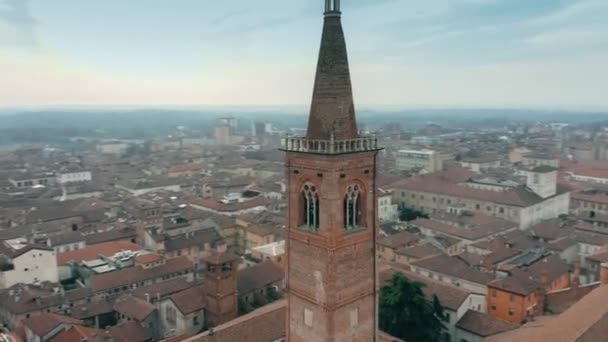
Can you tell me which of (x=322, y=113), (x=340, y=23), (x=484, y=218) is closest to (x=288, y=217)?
(x=322, y=113)

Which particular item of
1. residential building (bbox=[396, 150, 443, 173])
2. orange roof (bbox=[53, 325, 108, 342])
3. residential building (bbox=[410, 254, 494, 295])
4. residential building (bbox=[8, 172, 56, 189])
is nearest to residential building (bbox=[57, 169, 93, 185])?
residential building (bbox=[8, 172, 56, 189])

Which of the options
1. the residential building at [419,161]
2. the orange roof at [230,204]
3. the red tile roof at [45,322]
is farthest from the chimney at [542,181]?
the red tile roof at [45,322]

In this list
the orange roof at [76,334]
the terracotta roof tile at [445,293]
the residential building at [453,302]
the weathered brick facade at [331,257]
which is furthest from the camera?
the terracotta roof tile at [445,293]

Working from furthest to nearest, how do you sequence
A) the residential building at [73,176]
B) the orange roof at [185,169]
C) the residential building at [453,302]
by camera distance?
the orange roof at [185,169] < the residential building at [73,176] < the residential building at [453,302]

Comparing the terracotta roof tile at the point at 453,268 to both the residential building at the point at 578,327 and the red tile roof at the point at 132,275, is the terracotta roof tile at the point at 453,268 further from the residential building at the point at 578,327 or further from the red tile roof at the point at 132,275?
the red tile roof at the point at 132,275

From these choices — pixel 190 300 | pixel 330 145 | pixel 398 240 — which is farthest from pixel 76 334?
pixel 398 240

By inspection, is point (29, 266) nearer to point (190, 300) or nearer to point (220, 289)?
point (190, 300)

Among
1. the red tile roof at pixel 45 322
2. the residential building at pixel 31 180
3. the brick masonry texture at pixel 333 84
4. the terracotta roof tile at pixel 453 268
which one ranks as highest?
the brick masonry texture at pixel 333 84
